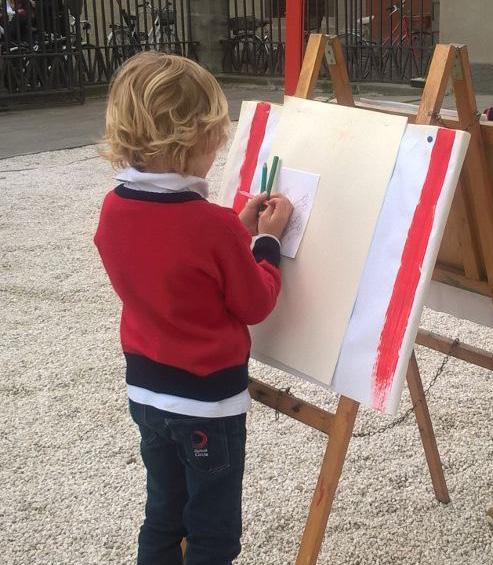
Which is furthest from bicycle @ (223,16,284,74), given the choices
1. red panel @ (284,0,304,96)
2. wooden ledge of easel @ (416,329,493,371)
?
wooden ledge of easel @ (416,329,493,371)

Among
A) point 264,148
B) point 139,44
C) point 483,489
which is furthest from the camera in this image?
point 139,44

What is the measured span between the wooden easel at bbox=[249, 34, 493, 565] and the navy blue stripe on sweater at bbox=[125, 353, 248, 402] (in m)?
0.27

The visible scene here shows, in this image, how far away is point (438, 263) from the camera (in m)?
2.39

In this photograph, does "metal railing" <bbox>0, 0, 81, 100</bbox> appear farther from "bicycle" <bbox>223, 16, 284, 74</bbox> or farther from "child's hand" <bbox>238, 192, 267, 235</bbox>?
"child's hand" <bbox>238, 192, 267, 235</bbox>

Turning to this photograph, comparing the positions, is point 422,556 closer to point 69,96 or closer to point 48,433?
point 48,433

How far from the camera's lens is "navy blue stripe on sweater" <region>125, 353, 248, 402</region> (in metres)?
1.78

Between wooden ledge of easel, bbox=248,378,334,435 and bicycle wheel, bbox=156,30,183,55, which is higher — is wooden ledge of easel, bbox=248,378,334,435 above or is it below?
above

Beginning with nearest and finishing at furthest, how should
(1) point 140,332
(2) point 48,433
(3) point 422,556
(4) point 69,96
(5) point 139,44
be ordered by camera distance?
(1) point 140,332, (3) point 422,556, (2) point 48,433, (4) point 69,96, (5) point 139,44

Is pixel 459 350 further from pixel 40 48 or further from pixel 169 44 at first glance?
pixel 169 44

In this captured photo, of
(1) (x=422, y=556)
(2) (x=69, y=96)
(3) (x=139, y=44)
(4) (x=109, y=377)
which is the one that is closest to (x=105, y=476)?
(4) (x=109, y=377)

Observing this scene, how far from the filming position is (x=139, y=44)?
41.4 feet

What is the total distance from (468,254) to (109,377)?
177 cm

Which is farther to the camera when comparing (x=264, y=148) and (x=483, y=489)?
(x=483, y=489)

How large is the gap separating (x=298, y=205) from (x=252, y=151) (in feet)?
0.89
